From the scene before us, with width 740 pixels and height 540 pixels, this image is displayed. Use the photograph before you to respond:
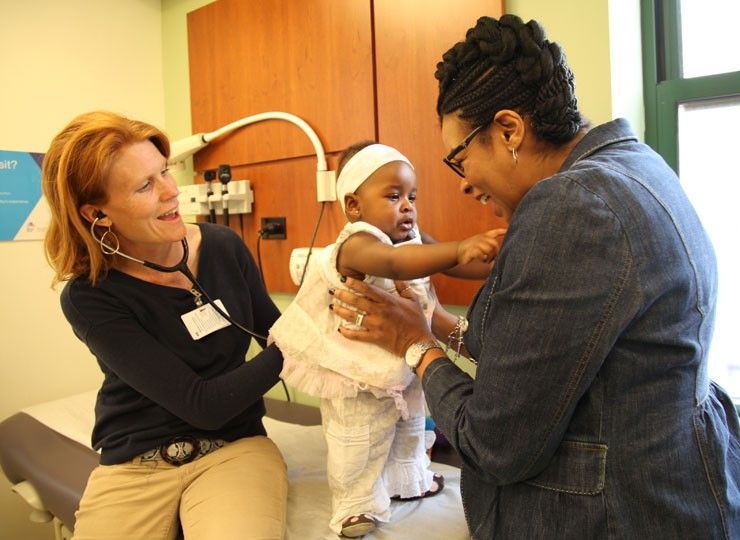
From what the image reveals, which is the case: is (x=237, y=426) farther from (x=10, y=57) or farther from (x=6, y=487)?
(x=10, y=57)

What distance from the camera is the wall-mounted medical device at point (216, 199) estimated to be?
2.46 meters

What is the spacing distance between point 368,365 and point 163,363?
49 cm

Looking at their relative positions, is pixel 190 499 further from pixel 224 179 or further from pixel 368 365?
pixel 224 179

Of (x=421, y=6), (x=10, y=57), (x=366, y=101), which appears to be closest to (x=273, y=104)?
(x=366, y=101)

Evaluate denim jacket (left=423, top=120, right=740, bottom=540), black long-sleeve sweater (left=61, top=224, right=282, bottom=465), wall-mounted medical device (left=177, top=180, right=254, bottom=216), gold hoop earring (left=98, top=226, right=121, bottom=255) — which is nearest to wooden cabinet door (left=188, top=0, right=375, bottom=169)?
wall-mounted medical device (left=177, top=180, right=254, bottom=216)

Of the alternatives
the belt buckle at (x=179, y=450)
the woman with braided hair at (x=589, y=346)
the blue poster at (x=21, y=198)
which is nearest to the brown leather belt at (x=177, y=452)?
the belt buckle at (x=179, y=450)

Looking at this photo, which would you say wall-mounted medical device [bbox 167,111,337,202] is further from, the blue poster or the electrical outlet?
the blue poster

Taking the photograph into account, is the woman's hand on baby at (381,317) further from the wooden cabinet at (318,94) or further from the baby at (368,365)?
the wooden cabinet at (318,94)

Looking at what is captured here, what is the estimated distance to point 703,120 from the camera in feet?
5.56

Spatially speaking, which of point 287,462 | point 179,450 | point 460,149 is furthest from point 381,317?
point 287,462

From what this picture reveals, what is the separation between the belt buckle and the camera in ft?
4.46

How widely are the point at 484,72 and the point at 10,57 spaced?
7.60ft

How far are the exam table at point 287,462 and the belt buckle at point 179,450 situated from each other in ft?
0.96

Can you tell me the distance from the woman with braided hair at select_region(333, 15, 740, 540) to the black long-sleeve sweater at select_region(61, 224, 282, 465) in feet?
1.97
